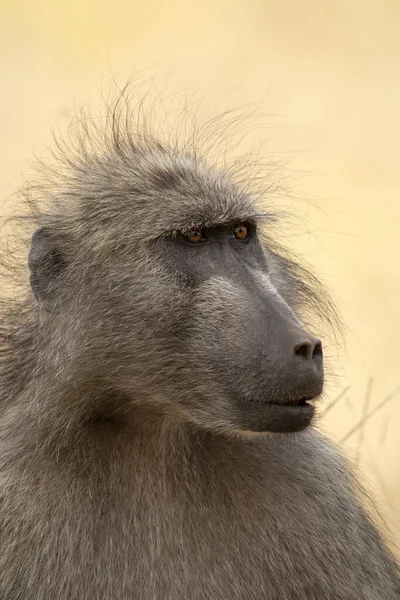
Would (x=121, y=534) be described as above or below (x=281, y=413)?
below

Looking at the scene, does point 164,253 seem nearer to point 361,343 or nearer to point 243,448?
point 243,448

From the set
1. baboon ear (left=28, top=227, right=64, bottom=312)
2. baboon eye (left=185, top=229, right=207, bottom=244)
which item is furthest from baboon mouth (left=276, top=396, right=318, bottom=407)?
baboon ear (left=28, top=227, right=64, bottom=312)

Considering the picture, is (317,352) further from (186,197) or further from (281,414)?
(186,197)

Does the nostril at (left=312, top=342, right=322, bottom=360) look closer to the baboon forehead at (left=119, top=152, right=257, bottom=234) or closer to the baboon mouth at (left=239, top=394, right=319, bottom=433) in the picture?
the baboon mouth at (left=239, top=394, right=319, bottom=433)

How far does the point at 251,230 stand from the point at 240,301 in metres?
0.47

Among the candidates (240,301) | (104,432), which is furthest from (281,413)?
(104,432)

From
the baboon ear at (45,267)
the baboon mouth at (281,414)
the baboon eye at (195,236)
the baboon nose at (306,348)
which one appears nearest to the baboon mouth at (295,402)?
the baboon mouth at (281,414)

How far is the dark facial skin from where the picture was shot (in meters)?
3.29

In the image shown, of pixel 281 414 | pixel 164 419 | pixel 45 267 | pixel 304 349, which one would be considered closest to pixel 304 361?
pixel 304 349

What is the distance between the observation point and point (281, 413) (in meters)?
3.31

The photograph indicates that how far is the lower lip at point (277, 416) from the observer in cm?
331

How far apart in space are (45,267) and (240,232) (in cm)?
63

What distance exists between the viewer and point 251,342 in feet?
11.1

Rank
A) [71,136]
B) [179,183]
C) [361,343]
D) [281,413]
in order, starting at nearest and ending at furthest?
[281,413] < [179,183] < [71,136] < [361,343]
